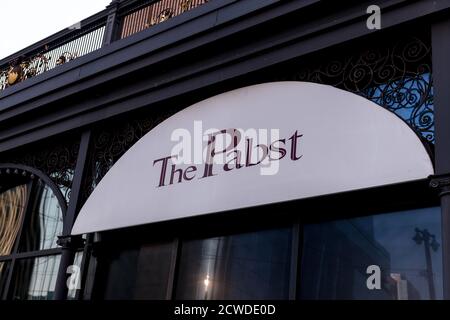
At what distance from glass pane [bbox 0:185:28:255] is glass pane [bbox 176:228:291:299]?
4041 millimetres

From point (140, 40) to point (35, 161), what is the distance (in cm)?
293

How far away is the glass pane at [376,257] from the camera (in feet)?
19.0

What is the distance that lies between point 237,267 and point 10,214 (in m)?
5.38

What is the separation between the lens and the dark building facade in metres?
6.06

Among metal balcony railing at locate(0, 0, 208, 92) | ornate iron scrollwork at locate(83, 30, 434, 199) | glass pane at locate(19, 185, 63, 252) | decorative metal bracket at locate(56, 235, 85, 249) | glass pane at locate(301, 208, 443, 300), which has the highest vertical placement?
metal balcony railing at locate(0, 0, 208, 92)

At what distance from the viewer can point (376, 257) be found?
6.09m

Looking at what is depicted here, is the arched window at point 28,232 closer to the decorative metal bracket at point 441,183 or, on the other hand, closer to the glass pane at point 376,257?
Answer: the glass pane at point 376,257

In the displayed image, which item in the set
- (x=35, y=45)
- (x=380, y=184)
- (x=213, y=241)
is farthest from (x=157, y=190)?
(x=35, y=45)

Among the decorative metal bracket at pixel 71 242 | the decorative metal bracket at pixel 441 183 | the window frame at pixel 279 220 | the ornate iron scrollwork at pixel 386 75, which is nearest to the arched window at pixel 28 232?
the decorative metal bracket at pixel 71 242

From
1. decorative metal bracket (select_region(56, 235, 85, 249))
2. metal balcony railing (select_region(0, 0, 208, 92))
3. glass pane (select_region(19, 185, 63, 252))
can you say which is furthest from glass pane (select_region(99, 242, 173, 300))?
metal balcony railing (select_region(0, 0, 208, 92))

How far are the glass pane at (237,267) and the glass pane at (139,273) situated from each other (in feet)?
0.93

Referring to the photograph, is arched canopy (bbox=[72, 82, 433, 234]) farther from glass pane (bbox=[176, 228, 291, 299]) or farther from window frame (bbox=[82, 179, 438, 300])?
glass pane (bbox=[176, 228, 291, 299])

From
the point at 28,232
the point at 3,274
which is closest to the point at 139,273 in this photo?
the point at 28,232

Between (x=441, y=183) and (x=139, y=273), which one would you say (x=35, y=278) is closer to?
(x=139, y=273)
